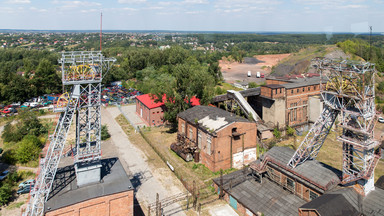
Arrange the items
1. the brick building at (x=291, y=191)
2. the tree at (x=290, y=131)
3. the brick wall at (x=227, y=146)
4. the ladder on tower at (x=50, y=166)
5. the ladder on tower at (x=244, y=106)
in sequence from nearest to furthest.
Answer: the brick building at (x=291, y=191), the ladder on tower at (x=50, y=166), the brick wall at (x=227, y=146), the tree at (x=290, y=131), the ladder on tower at (x=244, y=106)

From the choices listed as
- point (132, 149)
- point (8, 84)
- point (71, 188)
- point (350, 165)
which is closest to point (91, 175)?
point (71, 188)

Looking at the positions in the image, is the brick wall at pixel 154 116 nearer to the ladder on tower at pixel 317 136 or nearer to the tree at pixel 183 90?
the tree at pixel 183 90

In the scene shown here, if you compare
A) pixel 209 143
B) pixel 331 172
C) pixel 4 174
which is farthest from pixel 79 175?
pixel 331 172

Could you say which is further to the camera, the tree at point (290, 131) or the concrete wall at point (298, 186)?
the tree at point (290, 131)

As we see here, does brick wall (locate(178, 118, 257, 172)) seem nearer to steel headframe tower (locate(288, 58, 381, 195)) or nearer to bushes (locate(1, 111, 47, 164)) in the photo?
steel headframe tower (locate(288, 58, 381, 195))

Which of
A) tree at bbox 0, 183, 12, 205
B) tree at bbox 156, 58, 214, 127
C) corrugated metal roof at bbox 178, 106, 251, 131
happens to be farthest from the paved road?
tree at bbox 0, 183, 12, 205

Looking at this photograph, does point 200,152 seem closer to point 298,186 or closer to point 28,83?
point 298,186

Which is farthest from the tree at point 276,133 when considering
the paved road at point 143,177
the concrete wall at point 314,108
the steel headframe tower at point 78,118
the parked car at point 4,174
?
the parked car at point 4,174

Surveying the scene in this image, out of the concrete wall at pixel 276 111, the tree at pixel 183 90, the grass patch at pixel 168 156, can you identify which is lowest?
the grass patch at pixel 168 156
